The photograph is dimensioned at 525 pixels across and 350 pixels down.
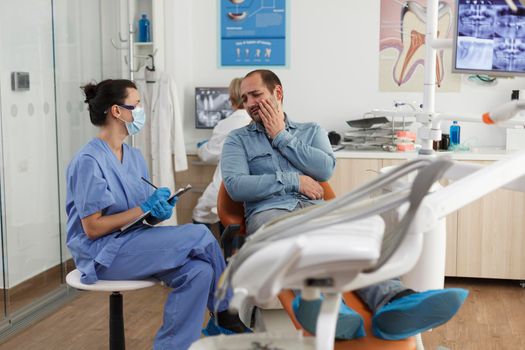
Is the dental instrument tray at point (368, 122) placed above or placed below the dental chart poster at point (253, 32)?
below

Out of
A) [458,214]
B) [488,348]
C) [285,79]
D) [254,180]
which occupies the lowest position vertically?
[488,348]

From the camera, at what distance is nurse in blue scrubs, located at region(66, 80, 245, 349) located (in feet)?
8.52

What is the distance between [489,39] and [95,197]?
4.68 feet

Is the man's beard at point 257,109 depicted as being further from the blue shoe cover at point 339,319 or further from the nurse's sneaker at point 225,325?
the blue shoe cover at point 339,319

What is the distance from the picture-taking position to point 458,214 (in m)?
4.29

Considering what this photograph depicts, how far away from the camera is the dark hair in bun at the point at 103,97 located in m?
2.85

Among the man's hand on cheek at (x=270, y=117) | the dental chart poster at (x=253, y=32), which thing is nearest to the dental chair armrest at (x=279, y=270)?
the man's hand on cheek at (x=270, y=117)

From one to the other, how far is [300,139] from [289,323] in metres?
0.87

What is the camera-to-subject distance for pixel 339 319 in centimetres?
176

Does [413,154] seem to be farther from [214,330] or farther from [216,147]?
[214,330]

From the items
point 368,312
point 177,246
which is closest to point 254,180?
point 177,246

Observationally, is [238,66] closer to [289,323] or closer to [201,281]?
[289,323]

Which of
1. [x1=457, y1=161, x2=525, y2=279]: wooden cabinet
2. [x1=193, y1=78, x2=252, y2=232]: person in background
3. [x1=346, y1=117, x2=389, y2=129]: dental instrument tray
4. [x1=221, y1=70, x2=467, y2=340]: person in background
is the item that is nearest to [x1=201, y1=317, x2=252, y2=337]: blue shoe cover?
[x1=221, y1=70, x2=467, y2=340]: person in background

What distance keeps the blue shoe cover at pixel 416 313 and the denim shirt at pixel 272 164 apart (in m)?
1.21
